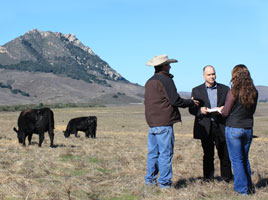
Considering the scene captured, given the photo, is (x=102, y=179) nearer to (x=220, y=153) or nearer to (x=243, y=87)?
(x=220, y=153)

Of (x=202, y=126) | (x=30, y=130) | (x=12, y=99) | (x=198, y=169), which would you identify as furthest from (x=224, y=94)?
(x=12, y=99)

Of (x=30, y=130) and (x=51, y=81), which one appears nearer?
(x=30, y=130)

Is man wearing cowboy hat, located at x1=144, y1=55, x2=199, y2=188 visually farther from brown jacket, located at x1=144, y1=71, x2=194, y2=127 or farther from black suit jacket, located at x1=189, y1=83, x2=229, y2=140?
black suit jacket, located at x1=189, y1=83, x2=229, y2=140

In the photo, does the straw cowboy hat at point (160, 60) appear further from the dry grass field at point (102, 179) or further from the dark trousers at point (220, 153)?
the dark trousers at point (220, 153)

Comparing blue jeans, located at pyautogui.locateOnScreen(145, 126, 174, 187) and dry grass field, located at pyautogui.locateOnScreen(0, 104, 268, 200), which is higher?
blue jeans, located at pyautogui.locateOnScreen(145, 126, 174, 187)

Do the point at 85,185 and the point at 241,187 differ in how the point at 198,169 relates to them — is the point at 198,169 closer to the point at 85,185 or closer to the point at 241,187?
the point at 241,187

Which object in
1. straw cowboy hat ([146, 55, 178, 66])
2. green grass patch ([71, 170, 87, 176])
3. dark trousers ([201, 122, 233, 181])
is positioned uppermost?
straw cowboy hat ([146, 55, 178, 66])

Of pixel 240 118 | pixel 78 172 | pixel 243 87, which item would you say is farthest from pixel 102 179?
pixel 243 87

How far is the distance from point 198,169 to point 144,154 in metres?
2.46

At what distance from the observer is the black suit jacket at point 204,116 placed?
6.75 m

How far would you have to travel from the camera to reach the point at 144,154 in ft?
34.3

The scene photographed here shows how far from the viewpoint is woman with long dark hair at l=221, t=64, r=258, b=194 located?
5.89 metres

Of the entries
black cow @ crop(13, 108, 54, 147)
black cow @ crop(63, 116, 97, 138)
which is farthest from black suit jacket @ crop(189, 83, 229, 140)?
black cow @ crop(63, 116, 97, 138)

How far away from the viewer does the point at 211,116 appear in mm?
6766
